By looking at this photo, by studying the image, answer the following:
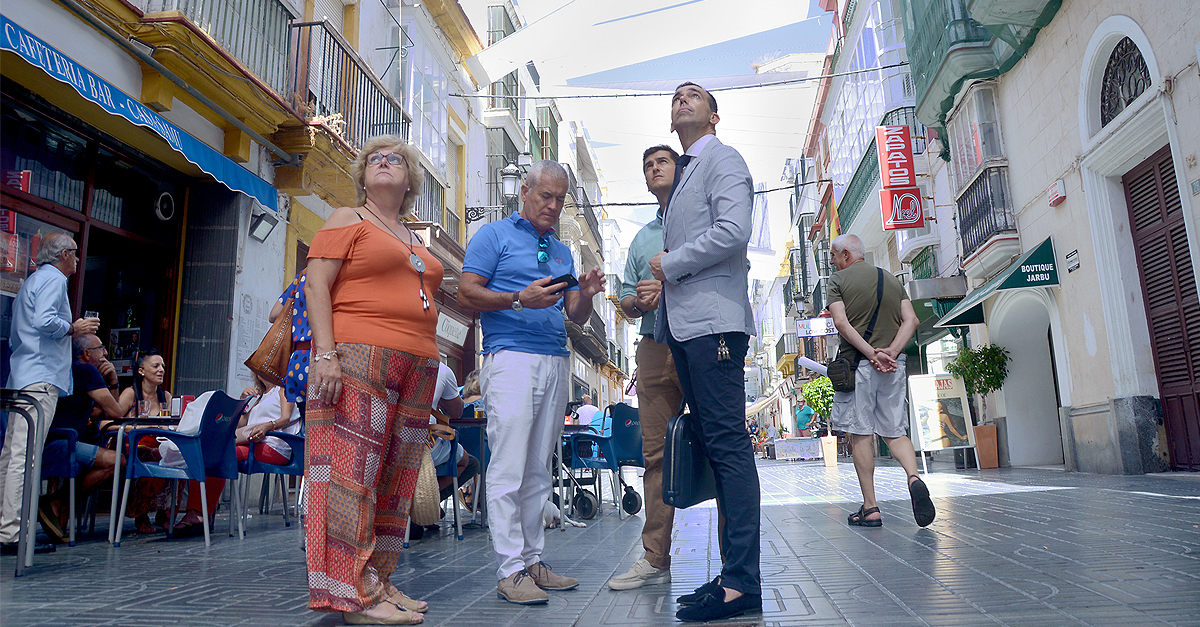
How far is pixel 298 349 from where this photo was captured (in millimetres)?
3135

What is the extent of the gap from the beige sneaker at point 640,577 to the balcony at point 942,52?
442 inches

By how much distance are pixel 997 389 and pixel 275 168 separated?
444 inches

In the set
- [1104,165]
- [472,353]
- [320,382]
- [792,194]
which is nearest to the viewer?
[320,382]

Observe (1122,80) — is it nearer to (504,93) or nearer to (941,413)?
(941,413)

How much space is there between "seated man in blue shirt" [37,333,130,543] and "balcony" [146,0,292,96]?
3.26m

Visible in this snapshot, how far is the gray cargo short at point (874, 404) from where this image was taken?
494 cm

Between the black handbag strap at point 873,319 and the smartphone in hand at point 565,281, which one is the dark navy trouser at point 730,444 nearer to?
the smartphone in hand at point 565,281

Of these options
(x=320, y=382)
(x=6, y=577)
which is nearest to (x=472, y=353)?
(x=6, y=577)

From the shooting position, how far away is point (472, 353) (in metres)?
17.4

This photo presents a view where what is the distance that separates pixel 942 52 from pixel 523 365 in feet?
39.2

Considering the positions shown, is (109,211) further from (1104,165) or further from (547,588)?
(1104,165)

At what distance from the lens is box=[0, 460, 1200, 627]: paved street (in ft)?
8.14

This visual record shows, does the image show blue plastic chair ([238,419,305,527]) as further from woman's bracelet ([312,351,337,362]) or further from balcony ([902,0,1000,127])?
balcony ([902,0,1000,127])

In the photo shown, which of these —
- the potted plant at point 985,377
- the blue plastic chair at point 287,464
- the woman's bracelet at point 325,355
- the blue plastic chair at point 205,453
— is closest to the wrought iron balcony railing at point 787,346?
the potted plant at point 985,377
